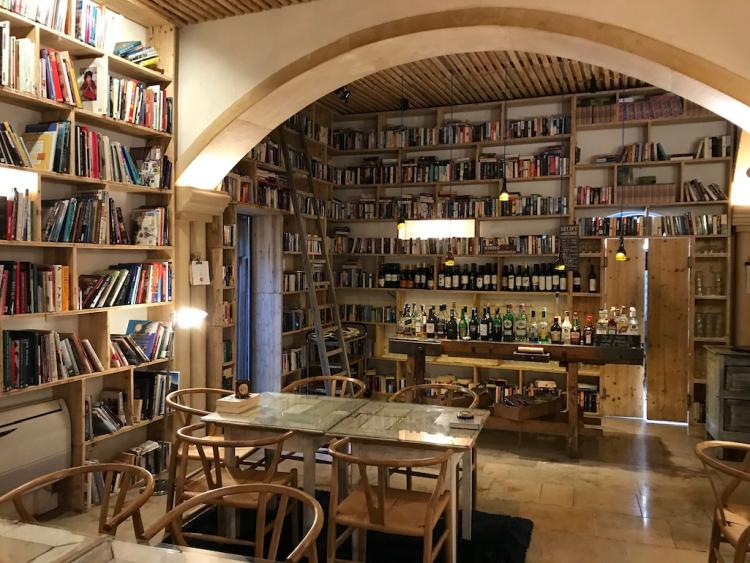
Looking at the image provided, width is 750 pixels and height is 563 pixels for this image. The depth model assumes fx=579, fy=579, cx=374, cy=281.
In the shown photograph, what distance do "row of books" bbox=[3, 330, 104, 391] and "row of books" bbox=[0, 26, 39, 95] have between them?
152cm

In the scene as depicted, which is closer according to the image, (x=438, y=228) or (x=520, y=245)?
(x=520, y=245)

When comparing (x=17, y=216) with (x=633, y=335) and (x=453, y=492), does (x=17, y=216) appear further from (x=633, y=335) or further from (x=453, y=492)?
(x=633, y=335)

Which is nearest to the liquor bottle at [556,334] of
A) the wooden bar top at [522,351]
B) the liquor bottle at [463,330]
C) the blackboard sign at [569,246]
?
the wooden bar top at [522,351]

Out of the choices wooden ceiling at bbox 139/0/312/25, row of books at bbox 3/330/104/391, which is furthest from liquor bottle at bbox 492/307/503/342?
row of books at bbox 3/330/104/391

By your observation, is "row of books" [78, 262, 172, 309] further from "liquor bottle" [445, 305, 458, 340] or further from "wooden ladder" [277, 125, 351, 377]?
"liquor bottle" [445, 305, 458, 340]

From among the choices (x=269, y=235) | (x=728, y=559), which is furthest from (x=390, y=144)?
(x=728, y=559)

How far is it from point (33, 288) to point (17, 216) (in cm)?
46

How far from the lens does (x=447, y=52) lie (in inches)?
178

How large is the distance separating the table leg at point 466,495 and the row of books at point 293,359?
142 inches

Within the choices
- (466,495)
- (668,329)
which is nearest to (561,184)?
(668,329)

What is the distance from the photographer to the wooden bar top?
5.14 metres

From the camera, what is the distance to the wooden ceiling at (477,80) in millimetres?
6055

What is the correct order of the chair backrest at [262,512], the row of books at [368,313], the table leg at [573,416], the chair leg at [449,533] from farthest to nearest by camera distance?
the row of books at [368,313] < the table leg at [573,416] < the chair leg at [449,533] < the chair backrest at [262,512]

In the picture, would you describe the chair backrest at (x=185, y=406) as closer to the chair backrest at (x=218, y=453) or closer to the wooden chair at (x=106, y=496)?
the chair backrest at (x=218, y=453)
